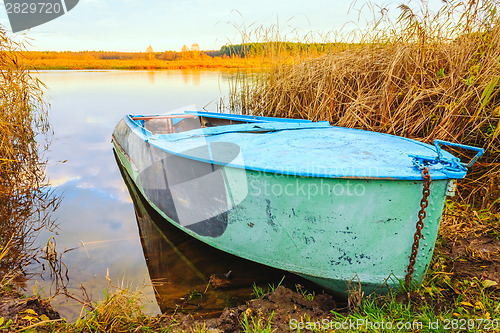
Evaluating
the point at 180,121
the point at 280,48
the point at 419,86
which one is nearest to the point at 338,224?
the point at 419,86

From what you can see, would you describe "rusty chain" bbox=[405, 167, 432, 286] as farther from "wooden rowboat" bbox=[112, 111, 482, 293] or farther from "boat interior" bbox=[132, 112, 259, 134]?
"boat interior" bbox=[132, 112, 259, 134]

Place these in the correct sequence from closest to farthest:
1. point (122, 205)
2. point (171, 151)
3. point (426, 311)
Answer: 1. point (426, 311)
2. point (171, 151)
3. point (122, 205)

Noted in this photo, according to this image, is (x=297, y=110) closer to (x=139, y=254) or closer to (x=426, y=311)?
(x=139, y=254)

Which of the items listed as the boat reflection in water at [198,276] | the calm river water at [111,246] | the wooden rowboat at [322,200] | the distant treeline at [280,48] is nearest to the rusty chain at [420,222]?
the wooden rowboat at [322,200]

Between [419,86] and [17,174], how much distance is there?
5.67 metres

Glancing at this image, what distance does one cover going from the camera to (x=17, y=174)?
4867 millimetres

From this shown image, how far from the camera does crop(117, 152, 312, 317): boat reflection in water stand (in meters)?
2.48

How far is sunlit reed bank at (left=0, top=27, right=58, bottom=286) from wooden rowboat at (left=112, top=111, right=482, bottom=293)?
188 centimetres

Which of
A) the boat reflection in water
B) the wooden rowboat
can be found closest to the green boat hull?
the wooden rowboat

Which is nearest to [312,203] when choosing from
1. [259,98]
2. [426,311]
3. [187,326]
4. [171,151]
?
[426,311]

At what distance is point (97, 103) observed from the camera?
13641mm

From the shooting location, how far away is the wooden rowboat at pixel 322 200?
1935mm

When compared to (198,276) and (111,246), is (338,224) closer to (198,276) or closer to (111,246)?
(198,276)

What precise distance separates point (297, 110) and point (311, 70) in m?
0.60
